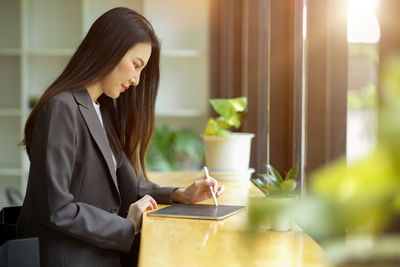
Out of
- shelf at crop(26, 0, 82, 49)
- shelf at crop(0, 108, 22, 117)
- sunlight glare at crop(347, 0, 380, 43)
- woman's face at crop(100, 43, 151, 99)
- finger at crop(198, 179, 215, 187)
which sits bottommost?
shelf at crop(0, 108, 22, 117)

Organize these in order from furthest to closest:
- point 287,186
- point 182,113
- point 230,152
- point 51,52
Answer: point 182,113 < point 51,52 < point 230,152 < point 287,186

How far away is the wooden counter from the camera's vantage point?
3.78 feet

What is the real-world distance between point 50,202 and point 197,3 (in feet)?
12.9

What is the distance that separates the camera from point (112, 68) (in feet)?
6.38

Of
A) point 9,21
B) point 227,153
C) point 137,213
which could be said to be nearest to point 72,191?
point 137,213

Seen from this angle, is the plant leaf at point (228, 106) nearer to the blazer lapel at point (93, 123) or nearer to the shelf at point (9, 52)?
the blazer lapel at point (93, 123)

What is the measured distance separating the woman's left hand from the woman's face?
0.41 m

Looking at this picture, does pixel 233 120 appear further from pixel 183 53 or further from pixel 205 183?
pixel 183 53

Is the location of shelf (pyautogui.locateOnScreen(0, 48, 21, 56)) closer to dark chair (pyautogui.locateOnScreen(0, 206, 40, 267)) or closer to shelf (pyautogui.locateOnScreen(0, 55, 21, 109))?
shelf (pyautogui.locateOnScreen(0, 55, 21, 109))

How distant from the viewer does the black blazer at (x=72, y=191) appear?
5.46ft

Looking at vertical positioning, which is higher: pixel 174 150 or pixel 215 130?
pixel 215 130

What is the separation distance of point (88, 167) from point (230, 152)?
0.96 m

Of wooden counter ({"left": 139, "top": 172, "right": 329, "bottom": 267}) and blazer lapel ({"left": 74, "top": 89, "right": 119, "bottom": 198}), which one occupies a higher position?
blazer lapel ({"left": 74, "top": 89, "right": 119, "bottom": 198})

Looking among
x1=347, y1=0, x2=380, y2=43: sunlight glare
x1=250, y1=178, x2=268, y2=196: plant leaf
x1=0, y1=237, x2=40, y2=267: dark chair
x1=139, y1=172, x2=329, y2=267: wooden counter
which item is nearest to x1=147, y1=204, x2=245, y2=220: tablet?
x1=139, y1=172, x2=329, y2=267: wooden counter
